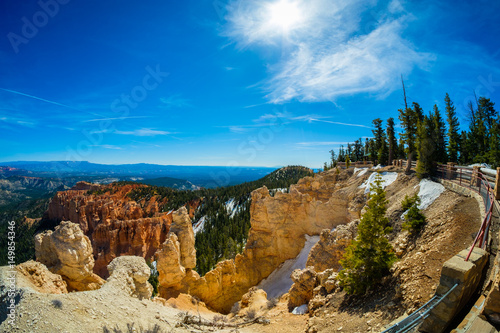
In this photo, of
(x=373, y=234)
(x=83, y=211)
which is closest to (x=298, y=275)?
(x=373, y=234)

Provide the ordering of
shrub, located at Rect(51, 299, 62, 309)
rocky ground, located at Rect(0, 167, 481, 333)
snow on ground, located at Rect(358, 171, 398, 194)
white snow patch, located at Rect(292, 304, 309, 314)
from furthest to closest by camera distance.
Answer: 1. snow on ground, located at Rect(358, 171, 398, 194)
2. white snow patch, located at Rect(292, 304, 309, 314)
3. shrub, located at Rect(51, 299, 62, 309)
4. rocky ground, located at Rect(0, 167, 481, 333)

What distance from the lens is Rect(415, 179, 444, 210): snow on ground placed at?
1513 cm

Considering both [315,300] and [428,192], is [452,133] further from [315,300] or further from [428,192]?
[315,300]

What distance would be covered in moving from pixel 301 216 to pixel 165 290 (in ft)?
58.1

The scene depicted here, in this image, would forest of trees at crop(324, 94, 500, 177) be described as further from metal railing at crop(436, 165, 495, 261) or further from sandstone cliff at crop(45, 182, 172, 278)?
sandstone cliff at crop(45, 182, 172, 278)

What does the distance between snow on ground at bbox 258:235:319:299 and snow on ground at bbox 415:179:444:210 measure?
13.9 metres

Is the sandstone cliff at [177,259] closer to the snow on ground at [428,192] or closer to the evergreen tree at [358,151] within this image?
the snow on ground at [428,192]

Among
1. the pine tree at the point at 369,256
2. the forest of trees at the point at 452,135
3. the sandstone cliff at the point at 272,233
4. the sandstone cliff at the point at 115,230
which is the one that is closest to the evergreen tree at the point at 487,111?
the forest of trees at the point at 452,135

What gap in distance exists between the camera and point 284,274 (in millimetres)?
28016

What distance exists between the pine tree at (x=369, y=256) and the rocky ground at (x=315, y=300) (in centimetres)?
44

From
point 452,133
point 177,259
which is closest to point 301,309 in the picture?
point 177,259

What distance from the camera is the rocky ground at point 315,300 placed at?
767 cm

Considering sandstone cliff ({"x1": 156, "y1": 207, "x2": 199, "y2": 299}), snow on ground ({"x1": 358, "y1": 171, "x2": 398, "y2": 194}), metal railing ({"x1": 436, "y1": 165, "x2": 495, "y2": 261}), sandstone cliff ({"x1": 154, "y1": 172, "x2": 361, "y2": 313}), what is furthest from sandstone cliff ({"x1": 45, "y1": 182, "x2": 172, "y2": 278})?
metal railing ({"x1": 436, "y1": 165, "x2": 495, "y2": 261})

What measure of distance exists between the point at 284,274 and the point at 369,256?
20262 mm
